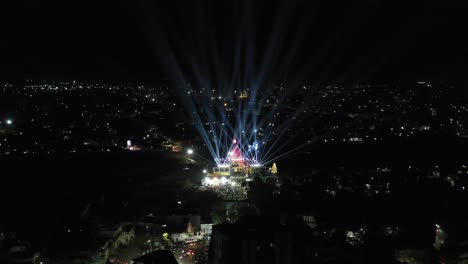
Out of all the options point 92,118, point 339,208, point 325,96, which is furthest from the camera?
point 325,96

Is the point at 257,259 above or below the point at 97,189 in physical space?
below

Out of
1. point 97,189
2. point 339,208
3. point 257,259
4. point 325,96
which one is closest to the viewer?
point 257,259

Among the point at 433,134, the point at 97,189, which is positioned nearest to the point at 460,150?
the point at 433,134

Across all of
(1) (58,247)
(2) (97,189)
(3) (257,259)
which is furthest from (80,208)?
(3) (257,259)

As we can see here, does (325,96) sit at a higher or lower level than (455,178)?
higher

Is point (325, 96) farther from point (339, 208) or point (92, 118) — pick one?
point (339, 208)

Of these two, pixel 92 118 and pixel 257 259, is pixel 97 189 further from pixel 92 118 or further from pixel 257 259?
pixel 92 118

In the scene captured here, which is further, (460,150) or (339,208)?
(460,150)

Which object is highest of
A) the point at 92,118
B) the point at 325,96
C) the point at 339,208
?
the point at 325,96

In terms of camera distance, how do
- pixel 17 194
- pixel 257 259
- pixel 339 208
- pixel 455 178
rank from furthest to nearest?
pixel 455 178 → pixel 17 194 → pixel 339 208 → pixel 257 259
